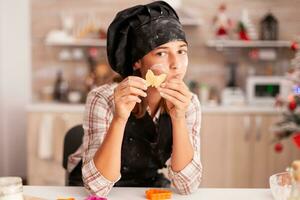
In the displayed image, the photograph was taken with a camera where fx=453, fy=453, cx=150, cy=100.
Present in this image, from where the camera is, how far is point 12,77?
449 centimetres

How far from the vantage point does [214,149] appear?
13.2ft

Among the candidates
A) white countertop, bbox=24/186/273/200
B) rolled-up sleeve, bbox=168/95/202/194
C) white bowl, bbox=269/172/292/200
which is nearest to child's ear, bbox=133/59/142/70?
rolled-up sleeve, bbox=168/95/202/194

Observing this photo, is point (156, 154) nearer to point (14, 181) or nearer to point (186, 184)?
point (186, 184)

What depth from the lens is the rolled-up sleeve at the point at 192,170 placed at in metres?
1.63

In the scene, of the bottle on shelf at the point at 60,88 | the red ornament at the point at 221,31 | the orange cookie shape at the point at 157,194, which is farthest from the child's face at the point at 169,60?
the bottle on shelf at the point at 60,88

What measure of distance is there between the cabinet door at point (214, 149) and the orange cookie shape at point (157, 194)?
2449 millimetres

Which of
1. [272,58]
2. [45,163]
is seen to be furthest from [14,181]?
[272,58]

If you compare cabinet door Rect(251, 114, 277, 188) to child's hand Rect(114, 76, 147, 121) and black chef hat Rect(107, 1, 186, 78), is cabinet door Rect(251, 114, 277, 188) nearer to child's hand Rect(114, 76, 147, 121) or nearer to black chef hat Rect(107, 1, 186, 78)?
black chef hat Rect(107, 1, 186, 78)

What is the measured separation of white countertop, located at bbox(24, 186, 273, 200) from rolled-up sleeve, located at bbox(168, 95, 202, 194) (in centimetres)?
3

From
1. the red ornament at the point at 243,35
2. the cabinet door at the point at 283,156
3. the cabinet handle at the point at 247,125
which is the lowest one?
the cabinet door at the point at 283,156

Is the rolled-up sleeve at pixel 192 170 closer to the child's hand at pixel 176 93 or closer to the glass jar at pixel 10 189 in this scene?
the child's hand at pixel 176 93

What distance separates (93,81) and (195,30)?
1127 mm

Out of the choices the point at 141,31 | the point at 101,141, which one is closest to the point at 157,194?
the point at 101,141

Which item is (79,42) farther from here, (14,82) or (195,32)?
(195,32)
